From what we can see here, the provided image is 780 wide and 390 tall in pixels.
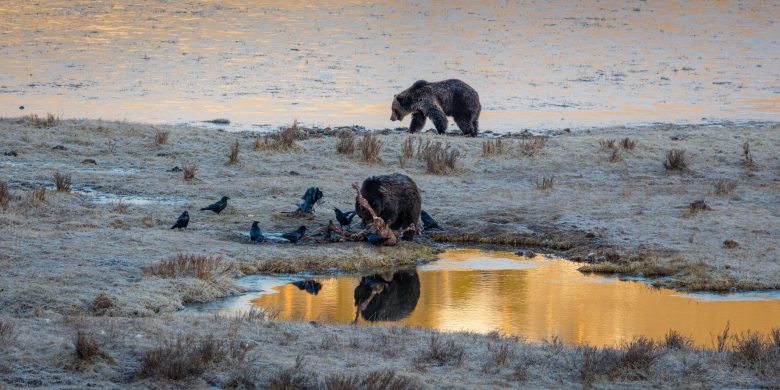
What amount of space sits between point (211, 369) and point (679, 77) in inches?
1267

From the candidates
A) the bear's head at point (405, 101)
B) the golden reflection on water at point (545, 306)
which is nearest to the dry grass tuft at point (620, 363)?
the golden reflection on water at point (545, 306)

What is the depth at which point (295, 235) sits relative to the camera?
15.9 metres

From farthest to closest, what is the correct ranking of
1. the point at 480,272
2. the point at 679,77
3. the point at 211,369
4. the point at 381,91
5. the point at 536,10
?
the point at 536,10
the point at 679,77
the point at 381,91
the point at 480,272
the point at 211,369

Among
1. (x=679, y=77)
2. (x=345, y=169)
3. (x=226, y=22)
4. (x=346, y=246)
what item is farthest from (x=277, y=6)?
(x=346, y=246)

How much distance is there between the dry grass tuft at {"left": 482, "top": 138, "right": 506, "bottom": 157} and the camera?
22.4 m

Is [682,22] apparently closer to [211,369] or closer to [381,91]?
[381,91]

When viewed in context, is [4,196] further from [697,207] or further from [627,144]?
[627,144]

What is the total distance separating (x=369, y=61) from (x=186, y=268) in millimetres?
28114

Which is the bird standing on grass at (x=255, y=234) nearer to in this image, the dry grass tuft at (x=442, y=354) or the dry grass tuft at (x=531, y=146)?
the dry grass tuft at (x=442, y=354)

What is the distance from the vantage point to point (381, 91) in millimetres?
33656

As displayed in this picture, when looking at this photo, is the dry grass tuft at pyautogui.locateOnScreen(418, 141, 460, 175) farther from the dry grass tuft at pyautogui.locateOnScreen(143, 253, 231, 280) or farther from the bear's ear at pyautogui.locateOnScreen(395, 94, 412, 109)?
the dry grass tuft at pyautogui.locateOnScreen(143, 253, 231, 280)

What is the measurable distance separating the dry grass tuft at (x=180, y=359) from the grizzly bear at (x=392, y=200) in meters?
6.98

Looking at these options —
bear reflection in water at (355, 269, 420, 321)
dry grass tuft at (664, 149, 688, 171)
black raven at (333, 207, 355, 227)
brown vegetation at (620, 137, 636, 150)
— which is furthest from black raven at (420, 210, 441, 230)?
brown vegetation at (620, 137, 636, 150)

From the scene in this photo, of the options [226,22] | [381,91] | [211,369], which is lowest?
[211,369]
